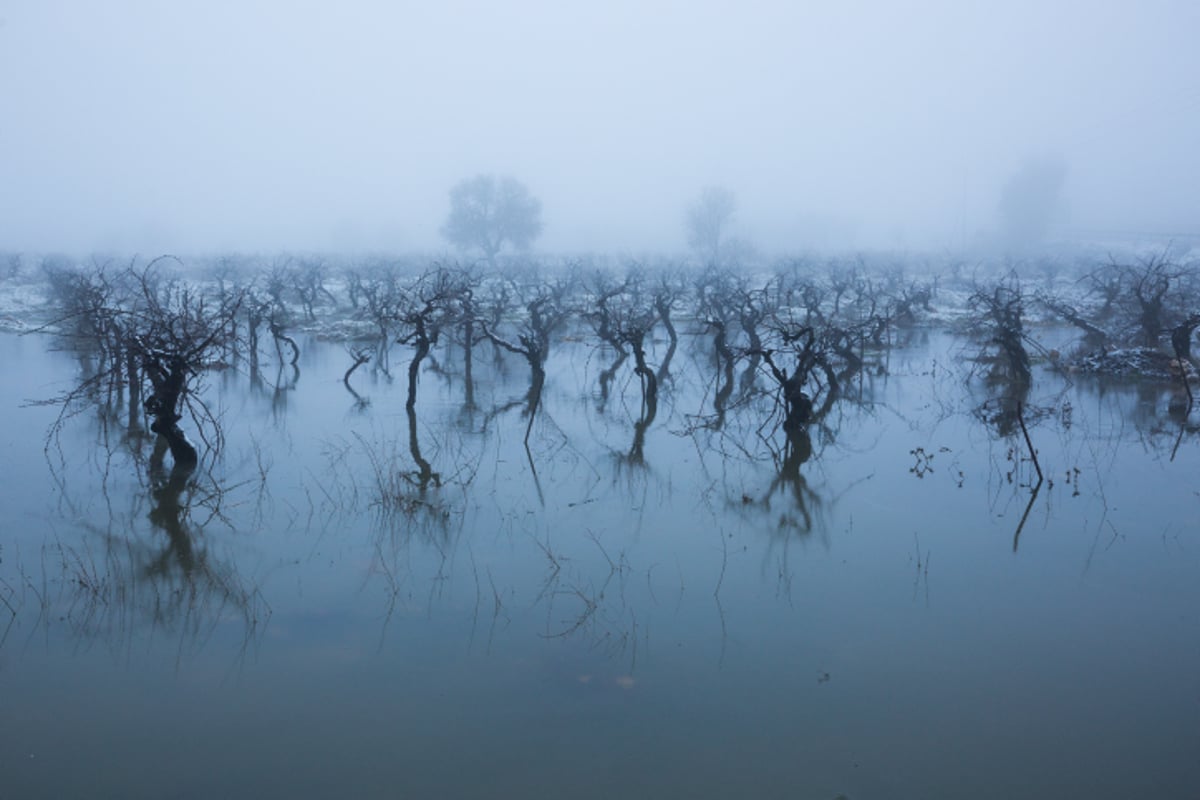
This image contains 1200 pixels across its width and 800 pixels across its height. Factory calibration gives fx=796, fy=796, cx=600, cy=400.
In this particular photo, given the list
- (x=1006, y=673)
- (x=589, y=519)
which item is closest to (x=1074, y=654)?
(x=1006, y=673)

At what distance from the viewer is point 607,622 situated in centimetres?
764

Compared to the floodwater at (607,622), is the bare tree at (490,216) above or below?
above

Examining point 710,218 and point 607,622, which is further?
point 710,218

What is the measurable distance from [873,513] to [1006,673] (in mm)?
4244

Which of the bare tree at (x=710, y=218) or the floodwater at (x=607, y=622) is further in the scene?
the bare tree at (x=710, y=218)

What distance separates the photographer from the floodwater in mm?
5637

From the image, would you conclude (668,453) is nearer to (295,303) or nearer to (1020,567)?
(1020,567)

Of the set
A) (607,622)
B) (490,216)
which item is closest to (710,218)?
(490,216)

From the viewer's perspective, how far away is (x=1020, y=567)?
29.2ft

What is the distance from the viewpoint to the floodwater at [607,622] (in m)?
5.64

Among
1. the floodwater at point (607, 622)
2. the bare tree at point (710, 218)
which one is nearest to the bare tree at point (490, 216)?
the bare tree at point (710, 218)

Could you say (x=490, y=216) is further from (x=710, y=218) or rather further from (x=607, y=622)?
(x=607, y=622)

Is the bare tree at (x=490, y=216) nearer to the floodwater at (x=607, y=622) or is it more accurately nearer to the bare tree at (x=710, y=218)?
the bare tree at (x=710, y=218)

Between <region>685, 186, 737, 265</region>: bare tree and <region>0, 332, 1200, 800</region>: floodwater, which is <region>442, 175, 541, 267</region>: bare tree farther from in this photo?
<region>0, 332, 1200, 800</region>: floodwater
